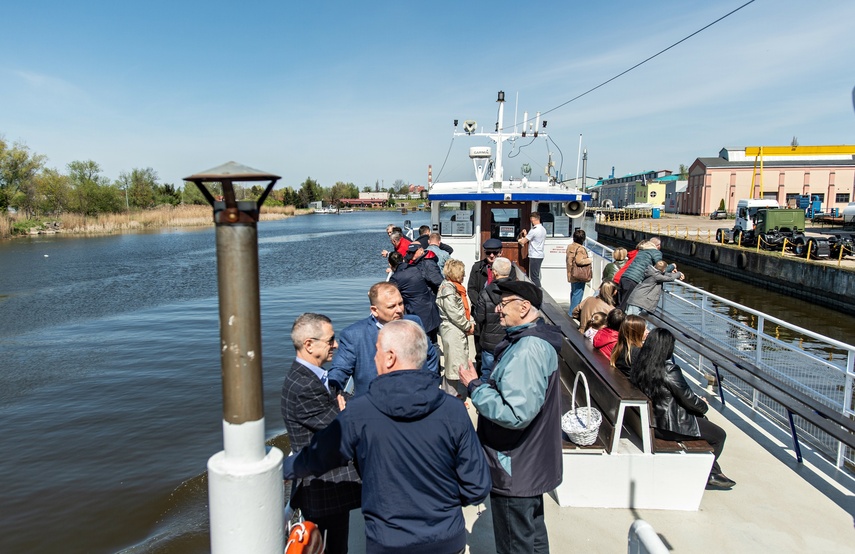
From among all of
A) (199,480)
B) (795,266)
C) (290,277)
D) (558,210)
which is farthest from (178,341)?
(795,266)

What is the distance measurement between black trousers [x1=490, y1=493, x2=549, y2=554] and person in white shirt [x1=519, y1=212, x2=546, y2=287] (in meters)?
7.56

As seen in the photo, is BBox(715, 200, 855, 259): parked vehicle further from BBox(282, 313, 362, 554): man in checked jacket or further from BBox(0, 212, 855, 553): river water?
BBox(282, 313, 362, 554): man in checked jacket

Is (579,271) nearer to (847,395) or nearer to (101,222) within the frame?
(847,395)

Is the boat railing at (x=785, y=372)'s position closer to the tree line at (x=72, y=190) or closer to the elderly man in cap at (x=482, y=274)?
the elderly man in cap at (x=482, y=274)

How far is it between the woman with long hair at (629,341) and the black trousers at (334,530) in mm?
2657

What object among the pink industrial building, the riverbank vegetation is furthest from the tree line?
the pink industrial building

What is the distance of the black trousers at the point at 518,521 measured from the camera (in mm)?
2914

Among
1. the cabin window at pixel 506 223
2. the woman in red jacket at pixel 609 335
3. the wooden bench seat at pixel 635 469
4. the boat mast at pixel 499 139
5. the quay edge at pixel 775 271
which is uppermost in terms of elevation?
the boat mast at pixel 499 139

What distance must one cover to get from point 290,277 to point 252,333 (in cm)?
2463

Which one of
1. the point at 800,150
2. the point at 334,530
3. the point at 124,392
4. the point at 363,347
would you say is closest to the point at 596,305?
the point at 363,347

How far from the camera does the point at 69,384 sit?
1077 cm

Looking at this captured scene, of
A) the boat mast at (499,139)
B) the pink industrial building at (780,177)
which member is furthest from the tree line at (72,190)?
the pink industrial building at (780,177)

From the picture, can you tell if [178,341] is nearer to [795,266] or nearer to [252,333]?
[252,333]

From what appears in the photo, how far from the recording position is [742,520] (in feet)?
13.1
